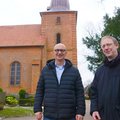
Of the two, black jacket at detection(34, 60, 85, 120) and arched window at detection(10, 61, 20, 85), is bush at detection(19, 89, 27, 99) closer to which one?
arched window at detection(10, 61, 20, 85)

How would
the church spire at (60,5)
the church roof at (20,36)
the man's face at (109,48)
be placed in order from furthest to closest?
1. the church spire at (60,5)
2. the church roof at (20,36)
3. the man's face at (109,48)

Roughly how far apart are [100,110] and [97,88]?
331mm

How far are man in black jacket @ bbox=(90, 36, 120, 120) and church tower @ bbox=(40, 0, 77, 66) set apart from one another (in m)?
34.0

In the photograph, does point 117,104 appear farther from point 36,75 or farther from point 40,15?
point 40,15

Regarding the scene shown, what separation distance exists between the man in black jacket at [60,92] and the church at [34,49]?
32.8m

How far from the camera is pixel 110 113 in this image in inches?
174

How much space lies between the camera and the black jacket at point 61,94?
5172 mm

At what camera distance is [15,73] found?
39.6 m

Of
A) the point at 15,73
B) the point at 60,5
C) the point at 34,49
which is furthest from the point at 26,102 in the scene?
the point at 60,5

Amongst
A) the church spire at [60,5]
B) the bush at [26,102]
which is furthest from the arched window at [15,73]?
the church spire at [60,5]

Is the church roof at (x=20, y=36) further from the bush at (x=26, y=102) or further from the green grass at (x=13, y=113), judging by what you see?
the green grass at (x=13, y=113)

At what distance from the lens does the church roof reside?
130ft

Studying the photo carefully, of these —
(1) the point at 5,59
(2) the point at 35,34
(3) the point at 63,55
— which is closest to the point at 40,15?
(2) the point at 35,34

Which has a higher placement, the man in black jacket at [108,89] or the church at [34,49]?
the church at [34,49]
